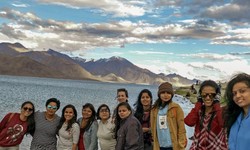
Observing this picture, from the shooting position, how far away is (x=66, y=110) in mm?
8211

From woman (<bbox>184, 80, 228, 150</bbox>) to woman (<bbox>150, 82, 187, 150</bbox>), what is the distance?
79 centimetres

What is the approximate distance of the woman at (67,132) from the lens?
798 cm

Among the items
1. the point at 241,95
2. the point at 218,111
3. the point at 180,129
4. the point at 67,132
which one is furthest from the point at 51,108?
the point at 241,95

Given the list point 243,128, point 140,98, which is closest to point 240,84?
point 243,128

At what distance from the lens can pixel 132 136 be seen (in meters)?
7.37

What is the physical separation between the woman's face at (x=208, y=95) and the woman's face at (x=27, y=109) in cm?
414

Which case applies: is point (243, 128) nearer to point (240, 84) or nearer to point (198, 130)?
point (240, 84)

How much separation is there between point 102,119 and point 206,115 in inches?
118

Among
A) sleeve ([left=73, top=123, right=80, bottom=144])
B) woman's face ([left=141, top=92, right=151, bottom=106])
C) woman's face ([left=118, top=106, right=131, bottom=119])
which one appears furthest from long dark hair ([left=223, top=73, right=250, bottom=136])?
sleeve ([left=73, top=123, right=80, bottom=144])

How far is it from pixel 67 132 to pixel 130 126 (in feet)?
5.55

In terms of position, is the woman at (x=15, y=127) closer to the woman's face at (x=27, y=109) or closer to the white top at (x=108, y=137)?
the woman's face at (x=27, y=109)

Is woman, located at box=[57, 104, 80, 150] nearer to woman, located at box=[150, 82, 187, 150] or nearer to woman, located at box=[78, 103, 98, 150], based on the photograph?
woman, located at box=[78, 103, 98, 150]

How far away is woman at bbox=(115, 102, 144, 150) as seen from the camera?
7.37 meters

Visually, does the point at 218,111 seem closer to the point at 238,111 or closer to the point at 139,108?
the point at 238,111
